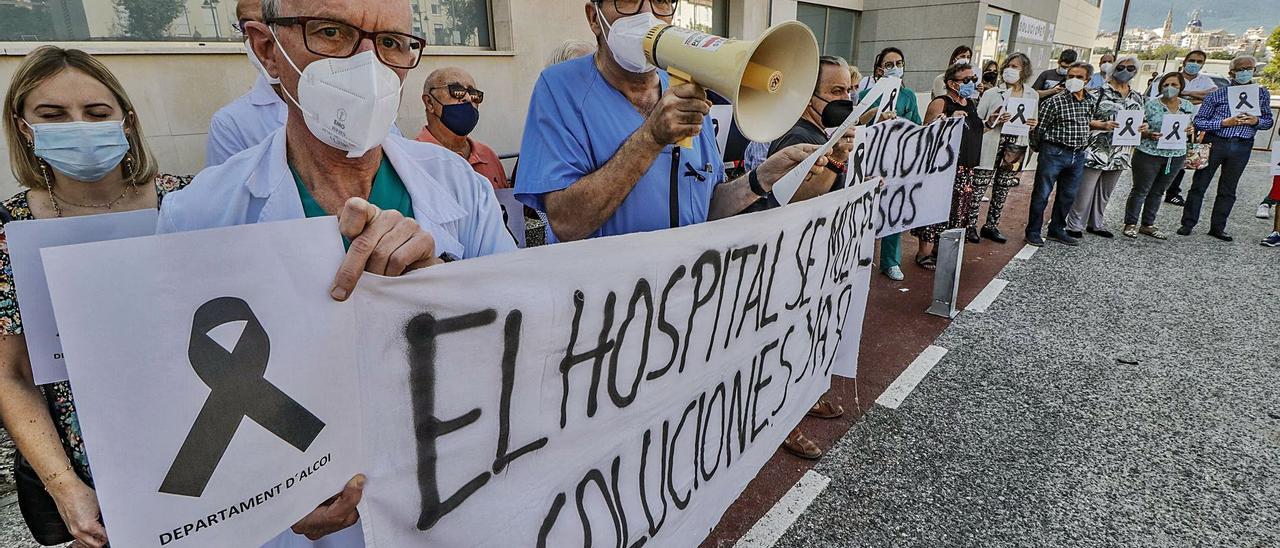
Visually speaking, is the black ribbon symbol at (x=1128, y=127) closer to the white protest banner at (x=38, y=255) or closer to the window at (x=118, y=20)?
the window at (x=118, y=20)

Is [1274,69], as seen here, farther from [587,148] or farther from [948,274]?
[587,148]

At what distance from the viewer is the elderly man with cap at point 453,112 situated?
154 inches

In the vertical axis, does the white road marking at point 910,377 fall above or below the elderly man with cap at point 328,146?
below

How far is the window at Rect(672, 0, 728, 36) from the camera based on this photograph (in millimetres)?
7594

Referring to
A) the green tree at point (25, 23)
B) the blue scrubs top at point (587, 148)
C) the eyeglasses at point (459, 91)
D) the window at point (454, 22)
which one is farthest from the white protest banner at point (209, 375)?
the window at point (454, 22)

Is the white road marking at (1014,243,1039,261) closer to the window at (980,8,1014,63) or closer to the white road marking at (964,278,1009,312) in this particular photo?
the white road marking at (964,278,1009,312)

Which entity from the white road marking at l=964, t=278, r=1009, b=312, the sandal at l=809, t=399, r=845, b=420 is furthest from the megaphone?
the white road marking at l=964, t=278, r=1009, b=312

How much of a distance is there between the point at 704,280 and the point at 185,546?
1.22 metres

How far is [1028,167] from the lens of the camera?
1292 cm

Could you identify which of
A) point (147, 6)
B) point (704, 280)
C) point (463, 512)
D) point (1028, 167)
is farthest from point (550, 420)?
point (1028, 167)

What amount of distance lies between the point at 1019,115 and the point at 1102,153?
4.17 ft

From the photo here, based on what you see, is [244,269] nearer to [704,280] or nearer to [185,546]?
[185,546]

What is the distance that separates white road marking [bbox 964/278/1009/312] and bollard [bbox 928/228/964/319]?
11.4 inches

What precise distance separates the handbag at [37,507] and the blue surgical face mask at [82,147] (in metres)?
0.70
